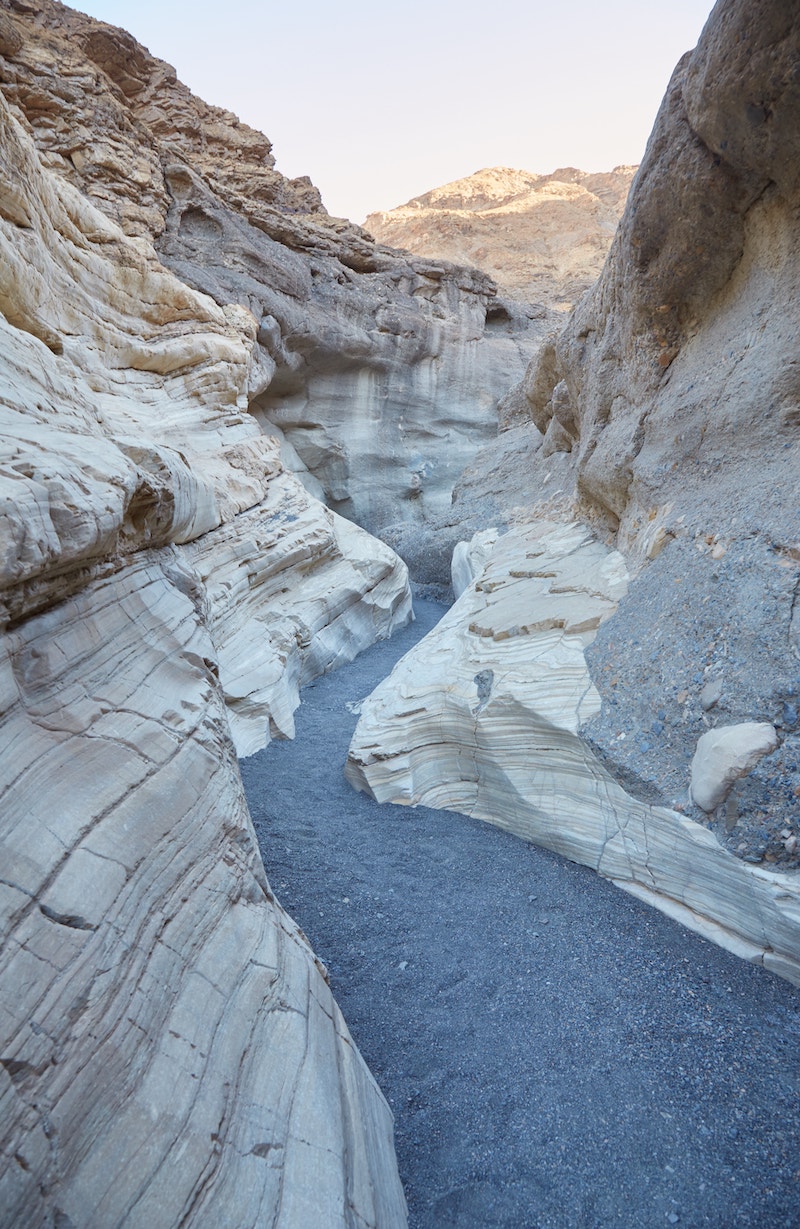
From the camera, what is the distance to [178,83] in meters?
13.2

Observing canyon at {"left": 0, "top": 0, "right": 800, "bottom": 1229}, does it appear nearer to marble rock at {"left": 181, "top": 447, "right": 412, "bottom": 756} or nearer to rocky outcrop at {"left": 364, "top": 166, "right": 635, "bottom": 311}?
marble rock at {"left": 181, "top": 447, "right": 412, "bottom": 756}

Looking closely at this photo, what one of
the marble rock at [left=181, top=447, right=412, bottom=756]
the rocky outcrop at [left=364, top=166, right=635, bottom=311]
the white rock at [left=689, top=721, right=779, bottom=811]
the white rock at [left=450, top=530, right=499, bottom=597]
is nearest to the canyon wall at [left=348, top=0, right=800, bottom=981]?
the white rock at [left=689, top=721, right=779, bottom=811]

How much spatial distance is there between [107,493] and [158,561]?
3.01 ft

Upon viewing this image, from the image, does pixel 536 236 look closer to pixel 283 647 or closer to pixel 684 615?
pixel 283 647

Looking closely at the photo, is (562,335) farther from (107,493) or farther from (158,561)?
(107,493)

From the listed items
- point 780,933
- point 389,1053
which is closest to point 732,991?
point 780,933

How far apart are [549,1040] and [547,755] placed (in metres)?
1.55

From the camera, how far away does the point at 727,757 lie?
2695 mm

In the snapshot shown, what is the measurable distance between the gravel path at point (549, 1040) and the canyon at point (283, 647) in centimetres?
22

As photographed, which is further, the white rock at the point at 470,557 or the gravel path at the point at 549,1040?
the white rock at the point at 470,557

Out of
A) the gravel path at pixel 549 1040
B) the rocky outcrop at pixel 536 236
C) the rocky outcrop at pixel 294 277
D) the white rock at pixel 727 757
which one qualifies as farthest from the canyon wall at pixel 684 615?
the rocky outcrop at pixel 536 236

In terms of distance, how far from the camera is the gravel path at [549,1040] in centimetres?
194

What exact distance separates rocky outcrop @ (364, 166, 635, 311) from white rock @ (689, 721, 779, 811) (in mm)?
19354

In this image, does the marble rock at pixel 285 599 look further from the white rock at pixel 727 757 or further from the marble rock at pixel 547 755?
the white rock at pixel 727 757
